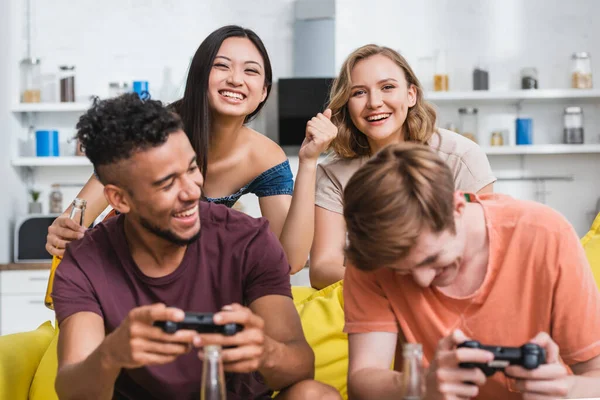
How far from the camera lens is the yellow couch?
2002 millimetres

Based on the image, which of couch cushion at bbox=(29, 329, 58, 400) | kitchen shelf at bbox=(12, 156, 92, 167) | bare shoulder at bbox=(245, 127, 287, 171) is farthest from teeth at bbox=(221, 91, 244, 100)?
kitchen shelf at bbox=(12, 156, 92, 167)

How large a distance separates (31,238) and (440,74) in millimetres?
2492

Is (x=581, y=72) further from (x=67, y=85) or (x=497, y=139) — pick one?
(x=67, y=85)

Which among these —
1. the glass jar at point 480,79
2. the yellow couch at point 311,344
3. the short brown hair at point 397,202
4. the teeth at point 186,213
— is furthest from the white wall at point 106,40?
the short brown hair at point 397,202

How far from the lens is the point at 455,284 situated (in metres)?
1.46

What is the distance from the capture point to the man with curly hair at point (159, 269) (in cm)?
148

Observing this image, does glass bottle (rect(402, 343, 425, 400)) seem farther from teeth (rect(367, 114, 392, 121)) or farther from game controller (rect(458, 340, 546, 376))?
teeth (rect(367, 114, 392, 121))

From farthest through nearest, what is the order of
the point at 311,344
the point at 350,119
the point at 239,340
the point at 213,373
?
the point at 350,119, the point at 311,344, the point at 239,340, the point at 213,373

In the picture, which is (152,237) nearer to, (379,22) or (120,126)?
(120,126)

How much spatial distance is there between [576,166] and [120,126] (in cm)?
382

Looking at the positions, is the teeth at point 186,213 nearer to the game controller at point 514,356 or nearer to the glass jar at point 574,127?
the game controller at point 514,356

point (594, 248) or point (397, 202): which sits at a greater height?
point (397, 202)

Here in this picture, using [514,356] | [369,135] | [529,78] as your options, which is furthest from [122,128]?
[529,78]

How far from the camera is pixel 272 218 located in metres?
2.60
